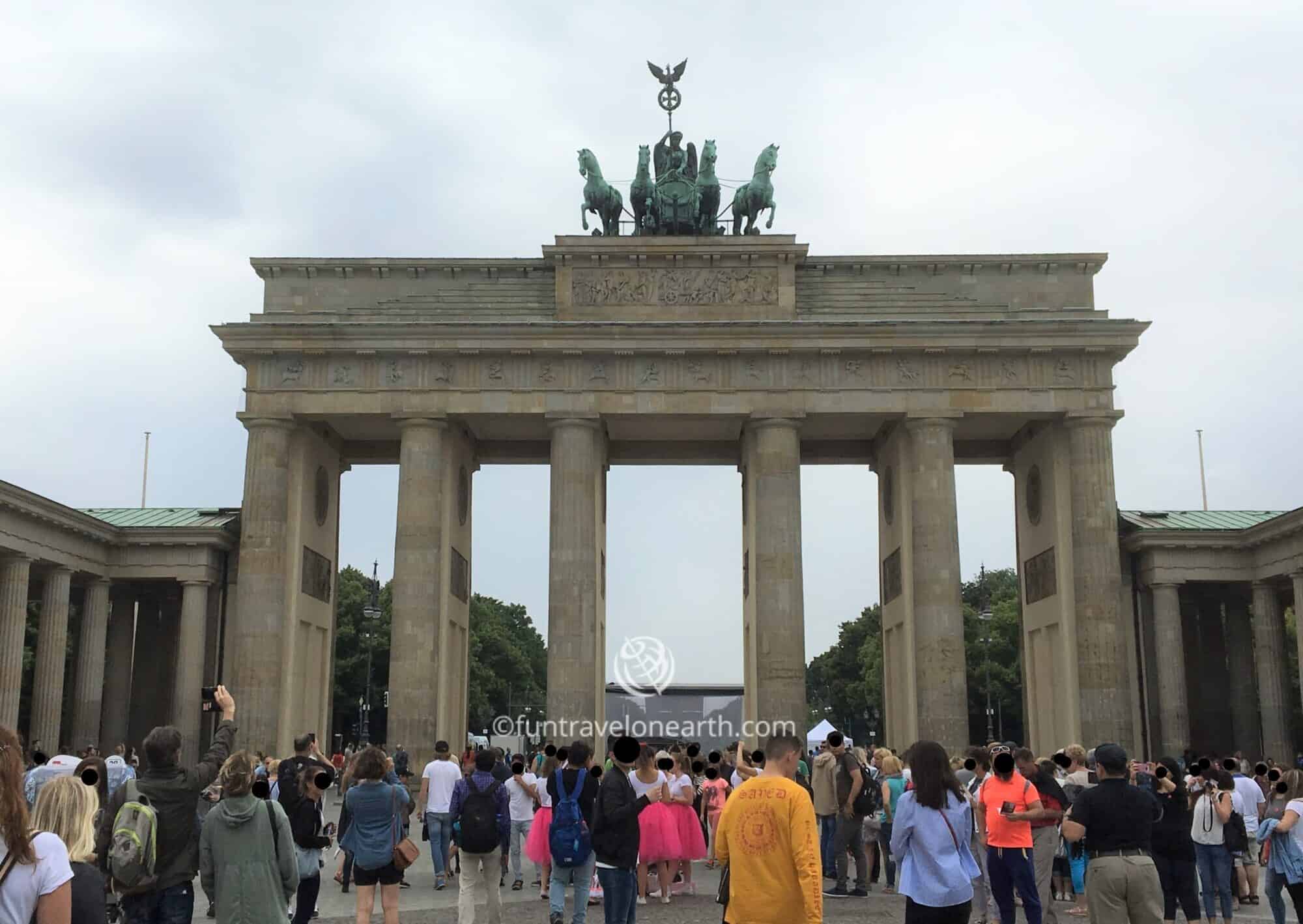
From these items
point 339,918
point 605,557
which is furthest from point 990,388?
point 339,918

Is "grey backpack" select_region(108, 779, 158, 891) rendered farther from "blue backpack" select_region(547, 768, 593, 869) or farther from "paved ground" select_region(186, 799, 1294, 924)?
"paved ground" select_region(186, 799, 1294, 924)

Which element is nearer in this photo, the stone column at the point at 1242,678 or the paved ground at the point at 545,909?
the paved ground at the point at 545,909

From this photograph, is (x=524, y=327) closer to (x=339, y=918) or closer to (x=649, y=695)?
(x=649, y=695)

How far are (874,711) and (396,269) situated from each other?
75.8 meters

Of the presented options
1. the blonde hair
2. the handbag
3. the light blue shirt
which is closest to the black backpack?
the handbag

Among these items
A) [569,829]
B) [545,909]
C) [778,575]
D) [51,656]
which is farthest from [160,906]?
[51,656]

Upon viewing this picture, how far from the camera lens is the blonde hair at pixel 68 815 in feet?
20.9

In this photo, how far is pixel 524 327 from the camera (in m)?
45.8

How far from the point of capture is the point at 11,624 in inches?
1679

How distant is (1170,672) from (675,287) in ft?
74.6

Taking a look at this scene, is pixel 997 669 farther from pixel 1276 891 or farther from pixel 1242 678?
pixel 1276 891

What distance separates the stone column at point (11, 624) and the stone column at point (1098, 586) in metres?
35.3

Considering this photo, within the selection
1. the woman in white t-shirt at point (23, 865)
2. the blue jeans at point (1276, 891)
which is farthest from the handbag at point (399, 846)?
the blue jeans at point (1276, 891)

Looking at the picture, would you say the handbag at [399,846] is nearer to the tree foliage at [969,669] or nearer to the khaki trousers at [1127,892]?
the khaki trousers at [1127,892]
